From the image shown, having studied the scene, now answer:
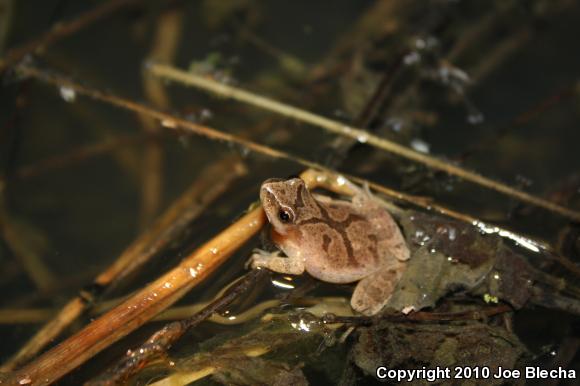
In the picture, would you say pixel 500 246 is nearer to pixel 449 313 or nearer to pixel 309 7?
pixel 449 313

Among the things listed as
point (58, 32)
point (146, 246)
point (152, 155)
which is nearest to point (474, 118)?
point (152, 155)

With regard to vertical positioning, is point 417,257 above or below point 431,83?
below

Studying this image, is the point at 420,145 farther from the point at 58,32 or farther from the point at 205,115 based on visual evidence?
the point at 58,32

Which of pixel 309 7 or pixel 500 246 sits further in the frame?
pixel 309 7

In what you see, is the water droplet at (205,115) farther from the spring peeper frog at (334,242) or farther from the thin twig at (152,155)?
the spring peeper frog at (334,242)

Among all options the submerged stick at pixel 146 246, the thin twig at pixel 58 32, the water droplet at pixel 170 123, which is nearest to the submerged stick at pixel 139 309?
the submerged stick at pixel 146 246

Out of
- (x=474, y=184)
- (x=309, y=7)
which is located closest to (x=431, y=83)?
(x=474, y=184)
